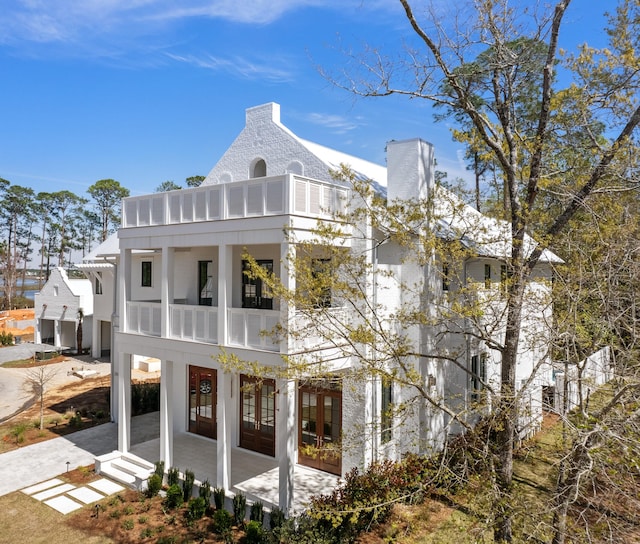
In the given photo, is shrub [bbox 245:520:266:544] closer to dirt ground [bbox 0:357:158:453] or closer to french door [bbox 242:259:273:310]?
french door [bbox 242:259:273:310]

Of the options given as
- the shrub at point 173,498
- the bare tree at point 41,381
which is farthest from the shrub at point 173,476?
the bare tree at point 41,381

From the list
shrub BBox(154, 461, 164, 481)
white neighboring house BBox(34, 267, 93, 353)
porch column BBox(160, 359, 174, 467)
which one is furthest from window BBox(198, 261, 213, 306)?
white neighboring house BBox(34, 267, 93, 353)

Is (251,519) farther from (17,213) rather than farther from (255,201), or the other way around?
(17,213)

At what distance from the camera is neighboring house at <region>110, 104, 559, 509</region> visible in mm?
12562

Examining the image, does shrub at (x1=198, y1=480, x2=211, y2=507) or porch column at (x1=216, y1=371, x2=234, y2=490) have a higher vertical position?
porch column at (x1=216, y1=371, x2=234, y2=490)

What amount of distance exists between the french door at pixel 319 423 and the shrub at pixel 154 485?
14.5 ft

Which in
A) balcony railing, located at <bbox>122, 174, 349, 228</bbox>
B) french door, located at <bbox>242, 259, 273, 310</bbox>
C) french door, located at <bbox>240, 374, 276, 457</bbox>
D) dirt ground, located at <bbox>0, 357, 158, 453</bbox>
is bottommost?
dirt ground, located at <bbox>0, 357, 158, 453</bbox>

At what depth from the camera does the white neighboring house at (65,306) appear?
3634 centimetres

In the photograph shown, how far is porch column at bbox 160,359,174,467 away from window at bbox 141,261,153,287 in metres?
9.04

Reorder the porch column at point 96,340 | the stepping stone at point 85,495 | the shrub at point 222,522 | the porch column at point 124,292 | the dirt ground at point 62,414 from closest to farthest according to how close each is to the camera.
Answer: the shrub at point 222,522, the stepping stone at point 85,495, the porch column at point 124,292, the dirt ground at point 62,414, the porch column at point 96,340

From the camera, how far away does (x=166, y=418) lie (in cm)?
1505

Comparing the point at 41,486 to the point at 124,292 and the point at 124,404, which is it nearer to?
the point at 124,404

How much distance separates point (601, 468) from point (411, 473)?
6734mm

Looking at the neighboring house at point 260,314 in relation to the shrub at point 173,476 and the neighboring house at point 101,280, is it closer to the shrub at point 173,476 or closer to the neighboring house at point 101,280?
the shrub at point 173,476
